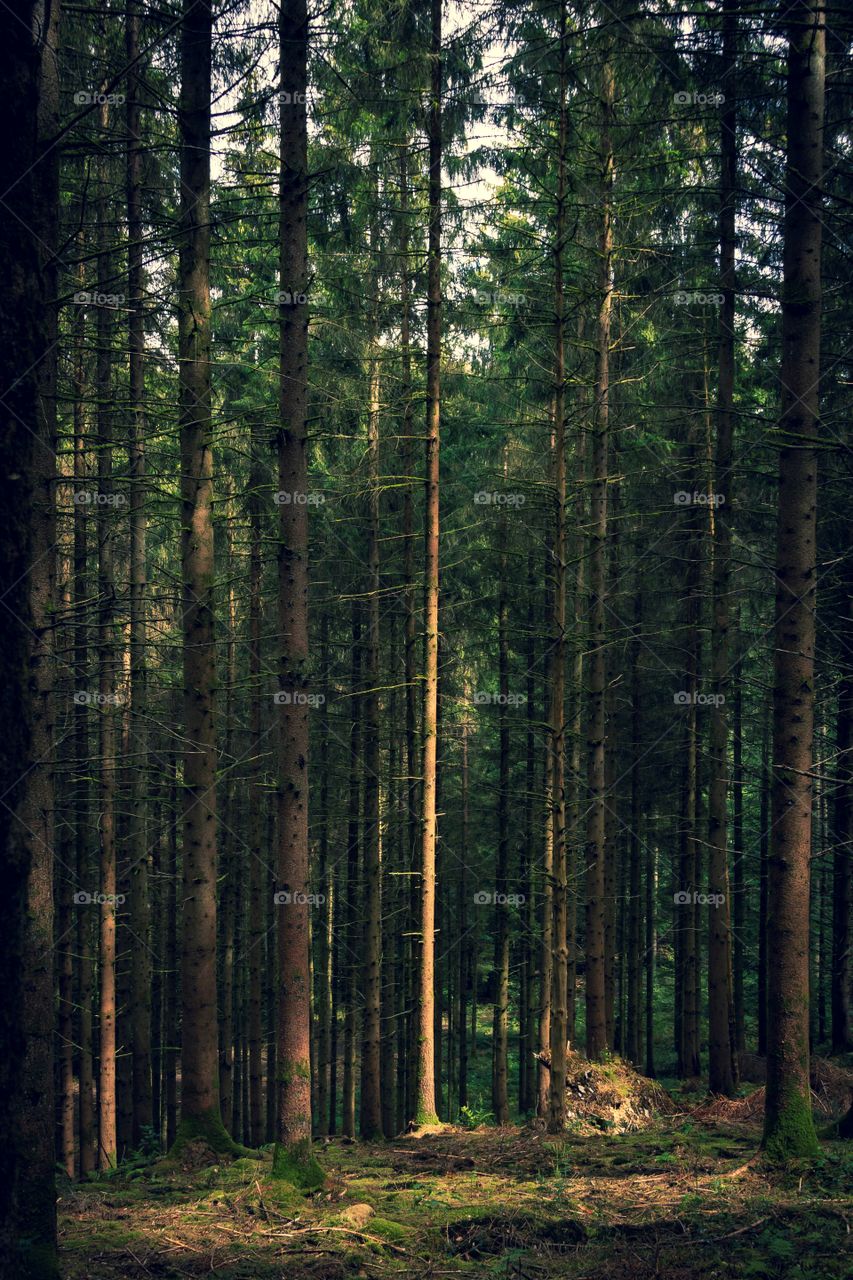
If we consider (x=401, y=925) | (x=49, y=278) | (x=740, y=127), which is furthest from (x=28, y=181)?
(x=401, y=925)

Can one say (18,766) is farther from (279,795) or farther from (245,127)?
(245,127)

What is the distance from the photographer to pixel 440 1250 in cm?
760

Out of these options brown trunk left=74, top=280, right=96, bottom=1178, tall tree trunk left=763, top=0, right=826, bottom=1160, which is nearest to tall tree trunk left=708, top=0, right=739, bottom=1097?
tall tree trunk left=763, top=0, right=826, bottom=1160

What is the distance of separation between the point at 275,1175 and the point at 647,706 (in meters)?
16.9

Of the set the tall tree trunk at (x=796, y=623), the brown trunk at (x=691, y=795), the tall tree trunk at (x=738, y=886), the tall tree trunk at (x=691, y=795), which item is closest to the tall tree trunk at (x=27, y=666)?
the tall tree trunk at (x=796, y=623)

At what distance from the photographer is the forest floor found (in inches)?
273

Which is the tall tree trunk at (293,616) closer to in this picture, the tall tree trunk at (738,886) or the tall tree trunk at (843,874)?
the tall tree trunk at (843,874)

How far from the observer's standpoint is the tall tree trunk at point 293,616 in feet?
30.4

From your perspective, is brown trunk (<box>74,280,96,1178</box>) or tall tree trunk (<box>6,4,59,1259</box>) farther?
brown trunk (<box>74,280,96,1178</box>)

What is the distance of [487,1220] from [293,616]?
583 cm

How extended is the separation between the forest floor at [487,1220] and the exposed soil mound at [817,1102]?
9.61 ft

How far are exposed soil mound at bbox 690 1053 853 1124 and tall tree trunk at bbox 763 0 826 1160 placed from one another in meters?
4.33
